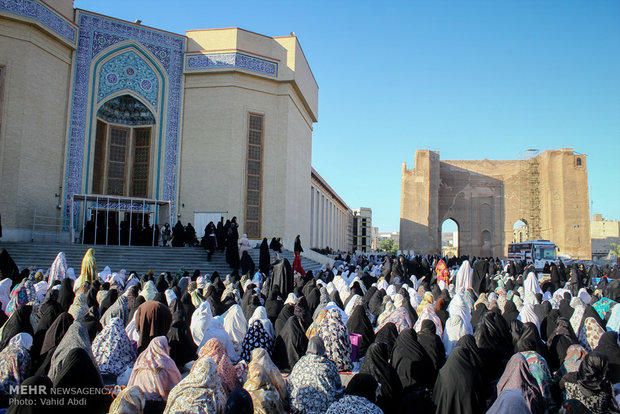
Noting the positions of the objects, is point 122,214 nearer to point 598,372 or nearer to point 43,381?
point 43,381

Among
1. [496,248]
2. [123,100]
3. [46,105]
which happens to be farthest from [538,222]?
[46,105]

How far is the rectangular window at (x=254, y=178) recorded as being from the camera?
16.9m

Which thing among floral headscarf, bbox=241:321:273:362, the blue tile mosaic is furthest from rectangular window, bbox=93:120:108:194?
floral headscarf, bbox=241:321:273:362

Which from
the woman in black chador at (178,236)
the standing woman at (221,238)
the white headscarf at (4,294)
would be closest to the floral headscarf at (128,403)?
the white headscarf at (4,294)

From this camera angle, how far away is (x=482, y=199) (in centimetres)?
3048

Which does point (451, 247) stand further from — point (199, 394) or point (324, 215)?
point (199, 394)

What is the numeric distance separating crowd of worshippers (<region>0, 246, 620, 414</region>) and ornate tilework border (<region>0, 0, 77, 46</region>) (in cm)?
1026

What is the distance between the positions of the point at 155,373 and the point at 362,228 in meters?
55.0

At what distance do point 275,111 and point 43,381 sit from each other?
1563cm

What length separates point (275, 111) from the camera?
57.4ft

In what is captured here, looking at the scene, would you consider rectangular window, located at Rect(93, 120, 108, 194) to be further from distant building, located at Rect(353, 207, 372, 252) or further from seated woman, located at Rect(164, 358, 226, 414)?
distant building, located at Rect(353, 207, 372, 252)

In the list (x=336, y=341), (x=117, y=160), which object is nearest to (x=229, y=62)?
(x=117, y=160)

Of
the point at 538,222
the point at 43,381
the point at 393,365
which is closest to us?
the point at 43,381

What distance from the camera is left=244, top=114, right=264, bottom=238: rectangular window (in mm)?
16859
